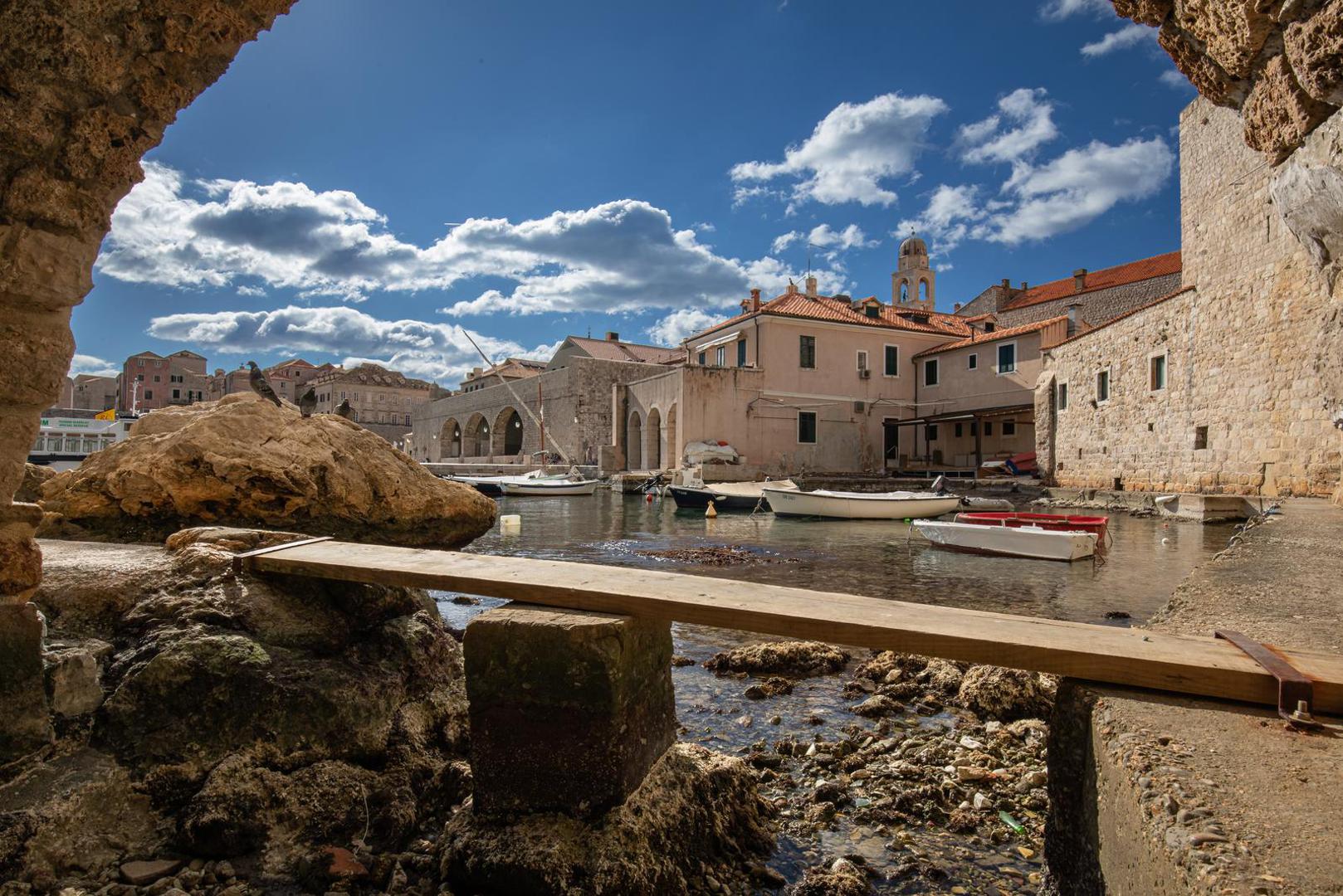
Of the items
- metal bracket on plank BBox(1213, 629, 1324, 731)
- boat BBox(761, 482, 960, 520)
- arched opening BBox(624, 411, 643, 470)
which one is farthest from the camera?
arched opening BBox(624, 411, 643, 470)

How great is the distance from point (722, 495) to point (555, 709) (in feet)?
65.5

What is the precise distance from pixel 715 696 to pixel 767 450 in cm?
2604

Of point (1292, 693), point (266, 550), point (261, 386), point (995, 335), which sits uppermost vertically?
point (995, 335)

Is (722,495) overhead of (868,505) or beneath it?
overhead

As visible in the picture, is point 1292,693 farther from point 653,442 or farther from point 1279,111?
point 653,442

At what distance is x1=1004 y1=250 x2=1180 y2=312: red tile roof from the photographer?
33.7 m

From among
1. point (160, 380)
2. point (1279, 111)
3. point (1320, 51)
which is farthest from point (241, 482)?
point (160, 380)

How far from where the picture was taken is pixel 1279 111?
3.76 m

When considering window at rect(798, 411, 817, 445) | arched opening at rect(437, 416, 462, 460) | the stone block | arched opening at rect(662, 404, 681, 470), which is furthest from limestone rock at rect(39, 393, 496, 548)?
arched opening at rect(437, 416, 462, 460)

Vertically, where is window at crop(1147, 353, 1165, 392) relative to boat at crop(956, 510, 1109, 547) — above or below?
above

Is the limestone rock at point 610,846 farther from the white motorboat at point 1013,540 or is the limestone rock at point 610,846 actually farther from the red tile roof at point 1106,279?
the red tile roof at point 1106,279

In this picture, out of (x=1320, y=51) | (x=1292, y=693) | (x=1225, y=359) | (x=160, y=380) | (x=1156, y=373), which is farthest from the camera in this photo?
(x=160, y=380)

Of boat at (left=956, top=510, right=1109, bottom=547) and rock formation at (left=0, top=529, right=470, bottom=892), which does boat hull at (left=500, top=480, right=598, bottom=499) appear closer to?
boat at (left=956, top=510, right=1109, bottom=547)

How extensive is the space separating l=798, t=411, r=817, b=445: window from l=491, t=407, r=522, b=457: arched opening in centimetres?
2016
